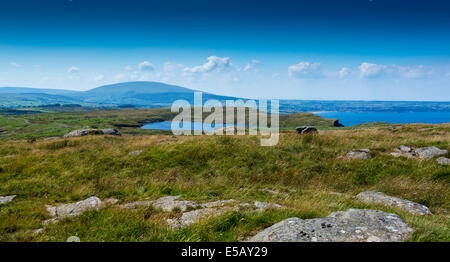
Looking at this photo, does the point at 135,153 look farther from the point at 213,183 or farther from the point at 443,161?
the point at 443,161

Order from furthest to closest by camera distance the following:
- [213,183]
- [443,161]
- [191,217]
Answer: [443,161] → [213,183] → [191,217]

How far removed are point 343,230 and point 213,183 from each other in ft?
25.4

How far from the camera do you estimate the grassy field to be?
589 cm

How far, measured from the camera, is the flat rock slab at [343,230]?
4.59m

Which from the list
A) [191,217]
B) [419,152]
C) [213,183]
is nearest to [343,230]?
[191,217]

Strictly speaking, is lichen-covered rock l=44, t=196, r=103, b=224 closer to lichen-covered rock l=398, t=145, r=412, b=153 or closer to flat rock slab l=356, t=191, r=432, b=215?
flat rock slab l=356, t=191, r=432, b=215

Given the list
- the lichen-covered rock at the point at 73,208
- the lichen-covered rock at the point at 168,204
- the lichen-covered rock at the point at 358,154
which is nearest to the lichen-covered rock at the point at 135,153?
the lichen-covered rock at the point at 73,208

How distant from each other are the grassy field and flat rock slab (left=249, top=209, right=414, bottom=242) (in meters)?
0.40

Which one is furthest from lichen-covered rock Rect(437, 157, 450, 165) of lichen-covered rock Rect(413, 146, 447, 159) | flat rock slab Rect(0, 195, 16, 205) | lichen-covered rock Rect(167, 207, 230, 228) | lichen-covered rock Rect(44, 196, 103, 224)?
flat rock slab Rect(0, 195, 16, 205)

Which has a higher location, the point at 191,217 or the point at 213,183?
the point at 191,217

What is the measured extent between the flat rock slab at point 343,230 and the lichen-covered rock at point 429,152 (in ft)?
42.5

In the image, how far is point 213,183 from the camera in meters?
11.8

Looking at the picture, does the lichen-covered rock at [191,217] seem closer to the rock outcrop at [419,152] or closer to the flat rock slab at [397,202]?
the flat rock slab at [397,202]
